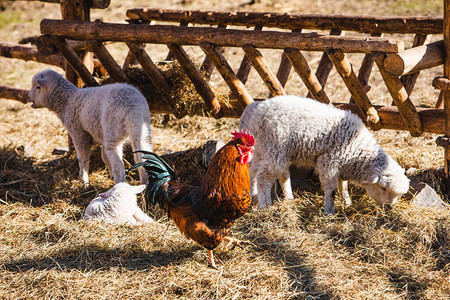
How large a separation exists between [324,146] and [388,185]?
0.81 meters

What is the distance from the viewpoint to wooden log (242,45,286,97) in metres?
5.66

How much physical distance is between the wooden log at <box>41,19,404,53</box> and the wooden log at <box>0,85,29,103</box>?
4.79 feet

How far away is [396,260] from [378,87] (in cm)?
577

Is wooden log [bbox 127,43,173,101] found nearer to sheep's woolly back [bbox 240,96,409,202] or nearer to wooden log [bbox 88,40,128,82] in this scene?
wooden log [bbox 88,40,128,82]

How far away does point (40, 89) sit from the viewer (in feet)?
21.9

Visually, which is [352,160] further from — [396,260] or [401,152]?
[401,152]

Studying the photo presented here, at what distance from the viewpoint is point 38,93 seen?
668 centimetres

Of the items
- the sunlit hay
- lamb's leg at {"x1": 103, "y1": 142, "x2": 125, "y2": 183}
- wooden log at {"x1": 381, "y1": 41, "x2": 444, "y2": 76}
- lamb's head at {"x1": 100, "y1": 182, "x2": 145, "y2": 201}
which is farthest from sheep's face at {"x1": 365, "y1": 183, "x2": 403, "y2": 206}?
lamb's leg at {"x1": 103, "y1": 142, "x2": 125, "y2": 183}

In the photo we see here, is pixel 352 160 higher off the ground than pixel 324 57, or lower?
lower

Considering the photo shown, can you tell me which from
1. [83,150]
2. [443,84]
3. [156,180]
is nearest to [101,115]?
[83,150]

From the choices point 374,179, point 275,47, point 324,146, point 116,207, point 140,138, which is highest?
point 275,47

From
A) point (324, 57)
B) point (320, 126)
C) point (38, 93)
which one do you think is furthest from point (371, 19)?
point (38, 93)

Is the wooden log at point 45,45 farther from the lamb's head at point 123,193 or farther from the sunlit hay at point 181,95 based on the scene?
the lamb's head at point 123,193

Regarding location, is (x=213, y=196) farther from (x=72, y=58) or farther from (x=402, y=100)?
(x=72, y=58)
